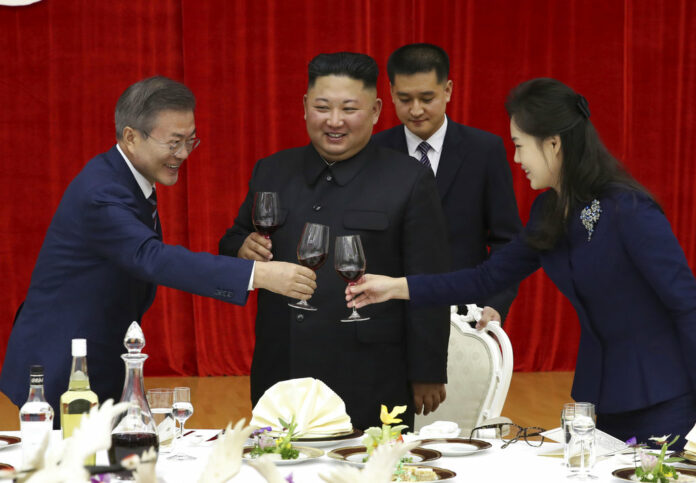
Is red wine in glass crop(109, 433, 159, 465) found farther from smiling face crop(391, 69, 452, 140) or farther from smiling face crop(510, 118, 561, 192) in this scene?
smiling face crop(391, 69, 452, 140)

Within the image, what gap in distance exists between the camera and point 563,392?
243 inches

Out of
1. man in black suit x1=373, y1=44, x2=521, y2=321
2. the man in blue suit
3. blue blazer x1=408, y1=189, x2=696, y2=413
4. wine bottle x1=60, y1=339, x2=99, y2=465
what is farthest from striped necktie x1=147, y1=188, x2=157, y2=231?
man in black suit x1=373, y1=44, x2=521, y2=321

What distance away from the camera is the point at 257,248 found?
8.30 feet

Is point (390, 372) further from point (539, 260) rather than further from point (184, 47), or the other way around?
point (184, 47)

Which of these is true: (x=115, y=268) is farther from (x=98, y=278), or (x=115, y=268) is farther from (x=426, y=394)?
(x=426, y=394)

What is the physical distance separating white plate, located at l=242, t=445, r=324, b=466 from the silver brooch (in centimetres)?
79

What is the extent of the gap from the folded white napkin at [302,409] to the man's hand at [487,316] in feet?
3.44

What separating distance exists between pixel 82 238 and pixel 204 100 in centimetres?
444

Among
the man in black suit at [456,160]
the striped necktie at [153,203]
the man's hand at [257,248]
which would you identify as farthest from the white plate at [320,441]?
the man in black suit at [456,160]

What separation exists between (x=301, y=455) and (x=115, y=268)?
0.76m

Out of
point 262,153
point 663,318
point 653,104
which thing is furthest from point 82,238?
point 653,104

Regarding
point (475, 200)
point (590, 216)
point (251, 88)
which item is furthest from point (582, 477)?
point (251, 88)

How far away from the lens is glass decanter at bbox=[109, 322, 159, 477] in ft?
5.26

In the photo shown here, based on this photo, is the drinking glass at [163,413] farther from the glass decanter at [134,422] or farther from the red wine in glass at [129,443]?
the red wine in glass at [129,443]
